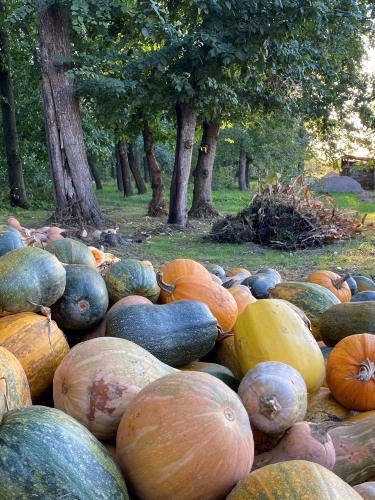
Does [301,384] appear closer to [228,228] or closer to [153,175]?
[228,228]

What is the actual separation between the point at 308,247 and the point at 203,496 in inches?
372

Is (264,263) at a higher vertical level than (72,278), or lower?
lower

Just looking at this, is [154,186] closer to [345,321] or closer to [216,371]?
[345,321]

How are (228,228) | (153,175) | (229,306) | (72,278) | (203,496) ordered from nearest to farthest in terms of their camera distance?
(203,496) → (72,278) → (229,306) → (228,228) → (153,175)

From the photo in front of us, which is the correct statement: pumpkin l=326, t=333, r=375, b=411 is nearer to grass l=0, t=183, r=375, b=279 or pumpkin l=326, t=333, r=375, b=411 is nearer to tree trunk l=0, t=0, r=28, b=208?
grass l=0, t=183, r=375, b=279

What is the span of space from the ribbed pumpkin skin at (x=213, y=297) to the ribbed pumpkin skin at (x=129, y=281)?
15 centimetres

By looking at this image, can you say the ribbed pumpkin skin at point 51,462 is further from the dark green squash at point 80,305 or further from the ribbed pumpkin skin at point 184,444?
the dark green squash at point 80,305

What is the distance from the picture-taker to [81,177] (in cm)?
1140

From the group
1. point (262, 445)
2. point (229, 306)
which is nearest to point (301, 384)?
point (262, 445)

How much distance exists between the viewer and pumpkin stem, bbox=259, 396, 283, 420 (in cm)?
141

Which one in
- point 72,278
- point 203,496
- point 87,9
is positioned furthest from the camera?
point 87,9

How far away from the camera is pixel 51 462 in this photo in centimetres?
111

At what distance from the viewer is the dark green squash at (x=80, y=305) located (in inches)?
83.7

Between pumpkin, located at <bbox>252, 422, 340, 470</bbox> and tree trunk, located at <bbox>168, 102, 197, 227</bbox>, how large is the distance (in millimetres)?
11426
